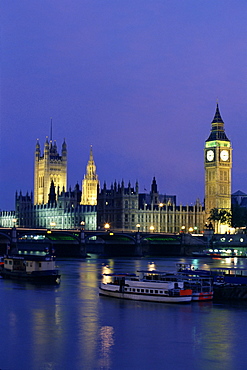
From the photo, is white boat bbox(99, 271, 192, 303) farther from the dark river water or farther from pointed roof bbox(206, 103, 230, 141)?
pointed roof bbox(206, 103, 230, 141)

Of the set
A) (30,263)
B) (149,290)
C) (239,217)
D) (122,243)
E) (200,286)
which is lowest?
(149,290)

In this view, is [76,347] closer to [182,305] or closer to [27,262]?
[182,305]

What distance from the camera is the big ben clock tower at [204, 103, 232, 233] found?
178 metres

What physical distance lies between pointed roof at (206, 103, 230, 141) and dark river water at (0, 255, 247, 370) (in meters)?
126

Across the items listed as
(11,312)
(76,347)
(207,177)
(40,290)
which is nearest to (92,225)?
(207,177)

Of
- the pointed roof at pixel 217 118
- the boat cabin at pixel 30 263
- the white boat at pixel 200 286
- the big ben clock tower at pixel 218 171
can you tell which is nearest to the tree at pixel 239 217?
the big ben clock tower at pixel 218 171

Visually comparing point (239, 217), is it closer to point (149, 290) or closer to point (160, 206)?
point (160, 206)

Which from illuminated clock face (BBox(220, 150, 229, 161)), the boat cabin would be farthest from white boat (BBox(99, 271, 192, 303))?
illuminated clock face (BBox(220, 150, 229, 161))

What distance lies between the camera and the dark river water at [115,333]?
34500mm

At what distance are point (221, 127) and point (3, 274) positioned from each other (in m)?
118

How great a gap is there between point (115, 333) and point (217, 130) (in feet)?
468

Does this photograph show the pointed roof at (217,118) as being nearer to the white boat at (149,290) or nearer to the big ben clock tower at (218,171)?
the big ben clock tower at (218,171)

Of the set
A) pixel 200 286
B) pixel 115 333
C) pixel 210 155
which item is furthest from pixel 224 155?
pixel 115 333

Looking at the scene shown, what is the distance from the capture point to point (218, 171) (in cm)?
17750
